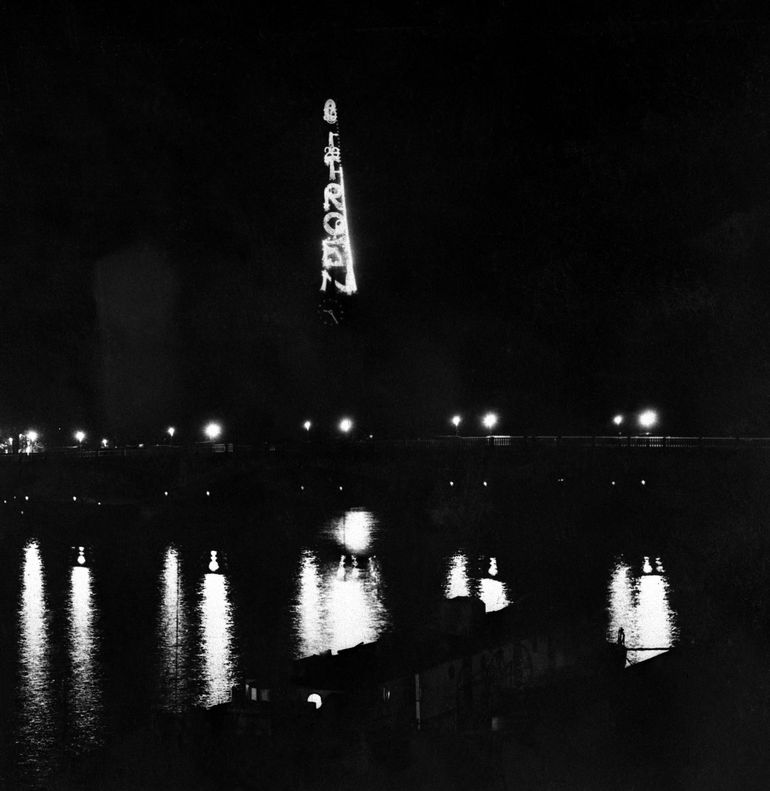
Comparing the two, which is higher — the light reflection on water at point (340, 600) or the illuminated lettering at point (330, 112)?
the illuminated lettering at point (330, 112)

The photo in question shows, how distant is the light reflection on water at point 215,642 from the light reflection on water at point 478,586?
1013cm

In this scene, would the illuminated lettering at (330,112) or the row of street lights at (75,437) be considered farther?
the illuminated lettering at (330,112)

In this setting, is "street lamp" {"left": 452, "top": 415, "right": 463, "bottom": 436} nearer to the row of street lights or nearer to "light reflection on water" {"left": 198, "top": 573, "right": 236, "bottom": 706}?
the row of street lights

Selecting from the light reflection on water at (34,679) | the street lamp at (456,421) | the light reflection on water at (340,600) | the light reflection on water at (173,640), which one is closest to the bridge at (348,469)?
the street lamp at (456,421)

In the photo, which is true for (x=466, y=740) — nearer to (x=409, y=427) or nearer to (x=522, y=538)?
(x=522, y=538)

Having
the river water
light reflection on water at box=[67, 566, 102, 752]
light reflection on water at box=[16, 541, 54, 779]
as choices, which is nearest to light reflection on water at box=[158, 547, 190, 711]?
the river water

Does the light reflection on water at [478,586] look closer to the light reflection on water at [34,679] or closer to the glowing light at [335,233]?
the light reflection on water at [34,679]

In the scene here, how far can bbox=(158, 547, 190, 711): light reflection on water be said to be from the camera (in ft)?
105

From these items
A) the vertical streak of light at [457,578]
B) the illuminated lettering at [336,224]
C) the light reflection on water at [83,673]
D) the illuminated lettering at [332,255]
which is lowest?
the light reflection on water at [83,673]

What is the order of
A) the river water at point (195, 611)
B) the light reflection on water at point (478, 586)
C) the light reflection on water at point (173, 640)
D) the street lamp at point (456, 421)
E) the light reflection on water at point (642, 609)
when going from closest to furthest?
the river water at point (195, 611)
the light reflection on water at point (173, 640)
the light reflection on water at point (642, 609)
the light reflection on water at point (478, 586)
the street lamp at point (456, 421)

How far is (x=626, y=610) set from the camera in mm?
44469

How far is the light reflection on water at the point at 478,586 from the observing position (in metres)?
46.3

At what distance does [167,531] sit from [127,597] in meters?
19.9

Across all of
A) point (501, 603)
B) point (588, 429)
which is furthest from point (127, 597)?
point (588, 429)
